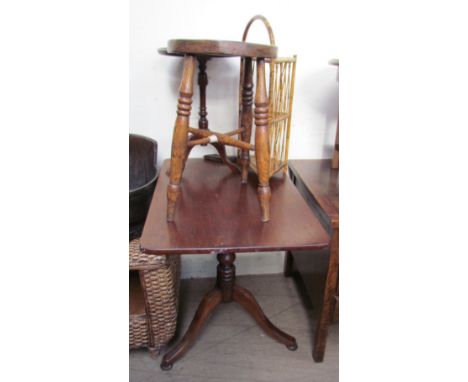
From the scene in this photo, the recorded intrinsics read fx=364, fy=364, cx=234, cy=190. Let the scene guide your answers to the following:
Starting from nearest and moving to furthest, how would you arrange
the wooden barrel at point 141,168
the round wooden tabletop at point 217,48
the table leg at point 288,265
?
the round wooden tabletop at point 217,48 < the wooden barrel at point 141,168 < the table leg at point 288,265

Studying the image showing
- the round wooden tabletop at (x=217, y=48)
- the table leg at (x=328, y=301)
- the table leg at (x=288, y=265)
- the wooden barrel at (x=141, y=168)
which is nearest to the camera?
the round wooden tabletop at (x=217, y=48)

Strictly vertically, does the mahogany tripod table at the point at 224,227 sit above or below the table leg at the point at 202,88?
below

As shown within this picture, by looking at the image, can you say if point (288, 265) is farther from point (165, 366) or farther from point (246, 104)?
point (246, 104)

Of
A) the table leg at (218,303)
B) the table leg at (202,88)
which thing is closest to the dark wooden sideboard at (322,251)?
the table leg at (218,303)

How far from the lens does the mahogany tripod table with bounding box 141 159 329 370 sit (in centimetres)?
83

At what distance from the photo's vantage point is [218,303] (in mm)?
1237

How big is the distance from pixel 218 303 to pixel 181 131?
64 cm

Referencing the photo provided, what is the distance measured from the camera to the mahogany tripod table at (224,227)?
832 mm

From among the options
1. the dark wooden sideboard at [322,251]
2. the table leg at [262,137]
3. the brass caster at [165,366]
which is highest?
the table leg at [262,137]

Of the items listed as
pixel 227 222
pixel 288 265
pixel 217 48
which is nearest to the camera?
pixel 217 48

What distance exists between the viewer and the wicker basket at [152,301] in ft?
3.48

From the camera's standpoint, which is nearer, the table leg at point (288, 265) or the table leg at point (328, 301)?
the table leg at point (328, 301)

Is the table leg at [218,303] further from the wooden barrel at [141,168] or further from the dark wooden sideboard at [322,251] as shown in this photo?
the wooden barrel at [141,168]

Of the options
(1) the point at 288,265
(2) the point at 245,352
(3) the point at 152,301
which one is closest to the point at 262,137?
(3) the point at 152,301
